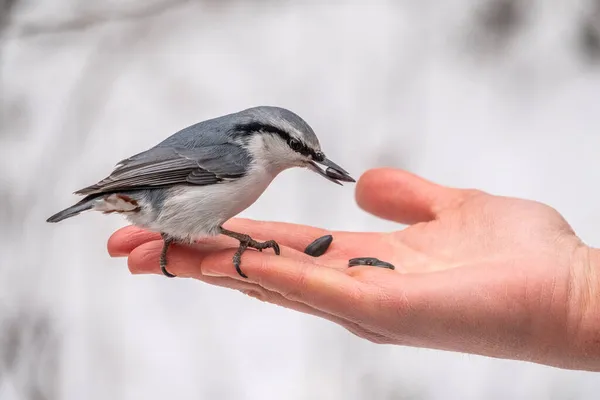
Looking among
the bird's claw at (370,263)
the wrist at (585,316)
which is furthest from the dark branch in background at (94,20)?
the wrist at (585,316)

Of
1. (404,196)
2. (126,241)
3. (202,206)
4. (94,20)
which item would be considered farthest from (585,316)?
(94,20)

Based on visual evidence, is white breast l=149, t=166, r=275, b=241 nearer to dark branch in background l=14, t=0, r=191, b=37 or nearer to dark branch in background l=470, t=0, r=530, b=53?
dark branch in background l=14, t=0, r=191, b=37

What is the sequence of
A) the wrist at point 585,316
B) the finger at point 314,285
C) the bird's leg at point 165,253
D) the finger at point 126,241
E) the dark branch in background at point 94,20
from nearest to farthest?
the finger at point 314,285
the wrist at point 585,316
the bird's leg at point 165,253
the finger at point 126,241
the dark branch in background at point 94,20

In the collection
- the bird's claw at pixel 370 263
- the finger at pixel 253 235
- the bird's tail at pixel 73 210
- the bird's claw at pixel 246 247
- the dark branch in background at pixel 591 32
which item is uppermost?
the dark branch in background at pixel 591 32

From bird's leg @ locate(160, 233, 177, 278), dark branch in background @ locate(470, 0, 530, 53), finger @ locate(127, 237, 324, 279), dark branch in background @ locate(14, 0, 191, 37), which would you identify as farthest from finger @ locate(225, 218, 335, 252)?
dark branch in background @ locate(470, 0, 530, 53)

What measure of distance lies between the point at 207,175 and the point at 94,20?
2.80ft

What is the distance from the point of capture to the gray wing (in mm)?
1461

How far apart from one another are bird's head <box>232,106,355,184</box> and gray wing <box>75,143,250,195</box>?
4 centimetres

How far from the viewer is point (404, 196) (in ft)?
6.61

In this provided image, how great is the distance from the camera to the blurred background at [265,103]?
2092mm

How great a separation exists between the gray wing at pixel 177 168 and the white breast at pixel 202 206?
2cm

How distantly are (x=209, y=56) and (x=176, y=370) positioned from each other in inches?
40.0

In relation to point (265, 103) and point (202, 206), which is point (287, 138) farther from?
point (265, 103)

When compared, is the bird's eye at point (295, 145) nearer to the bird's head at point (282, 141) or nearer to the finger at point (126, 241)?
the bird's head at point (282, 141)
